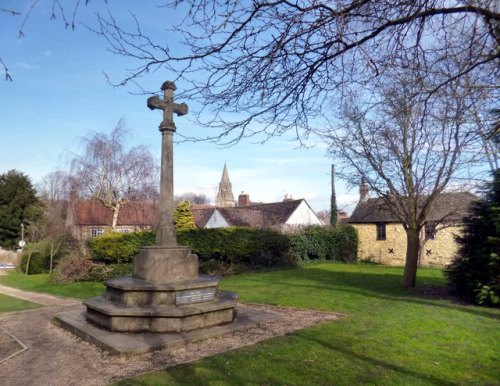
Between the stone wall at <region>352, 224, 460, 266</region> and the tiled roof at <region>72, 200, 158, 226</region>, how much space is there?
16125 mm

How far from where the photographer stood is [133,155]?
28.3 m

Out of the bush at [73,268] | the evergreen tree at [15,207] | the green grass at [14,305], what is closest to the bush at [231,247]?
the bush at [73,268]

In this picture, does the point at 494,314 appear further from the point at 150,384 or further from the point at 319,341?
the point at 150,384

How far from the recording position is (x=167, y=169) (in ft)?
28.9

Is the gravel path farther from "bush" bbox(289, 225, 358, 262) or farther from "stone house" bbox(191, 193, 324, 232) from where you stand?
"stone house" bbox(191, 193, 324, 232)

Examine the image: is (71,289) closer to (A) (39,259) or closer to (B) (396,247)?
(A) (39,259)

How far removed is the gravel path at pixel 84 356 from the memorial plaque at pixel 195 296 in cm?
92

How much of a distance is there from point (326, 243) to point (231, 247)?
29.5ft

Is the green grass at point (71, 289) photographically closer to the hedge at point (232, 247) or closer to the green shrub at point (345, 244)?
the hedge at point (232, 247)

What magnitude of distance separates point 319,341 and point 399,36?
476 cm

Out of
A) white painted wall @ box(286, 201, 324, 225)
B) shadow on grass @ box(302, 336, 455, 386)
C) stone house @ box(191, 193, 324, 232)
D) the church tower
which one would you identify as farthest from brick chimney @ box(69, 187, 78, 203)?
the church tower

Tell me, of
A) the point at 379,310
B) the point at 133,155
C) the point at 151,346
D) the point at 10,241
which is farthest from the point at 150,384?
the point at 10,241

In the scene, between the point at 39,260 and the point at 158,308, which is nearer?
the point at 158,308

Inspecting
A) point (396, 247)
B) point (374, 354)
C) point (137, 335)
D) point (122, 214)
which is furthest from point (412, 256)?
point (122, 214)
